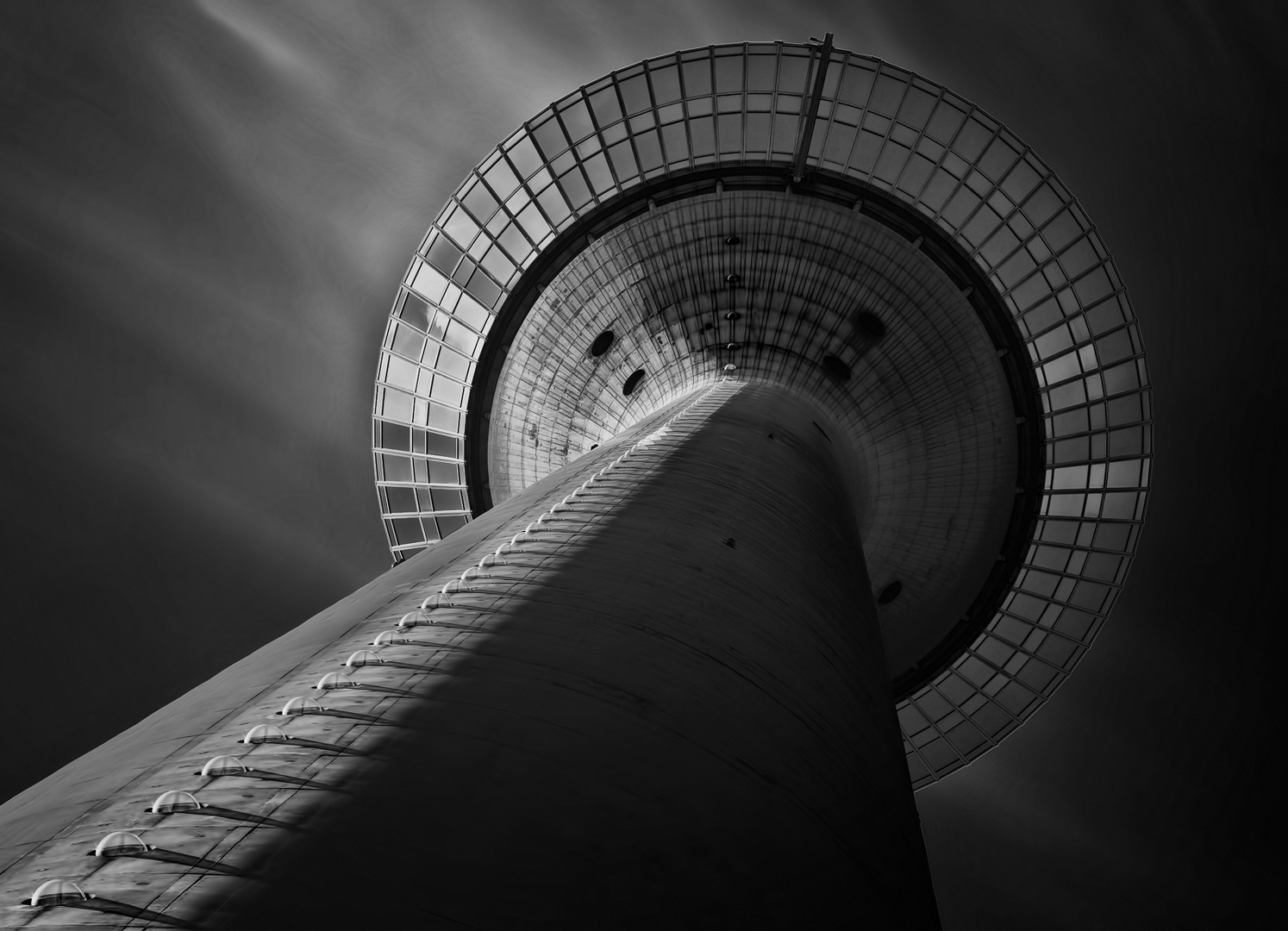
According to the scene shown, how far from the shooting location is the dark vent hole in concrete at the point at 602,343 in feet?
69.6

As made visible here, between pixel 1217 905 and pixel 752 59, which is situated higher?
pixel 752 59

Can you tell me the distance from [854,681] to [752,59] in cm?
1904

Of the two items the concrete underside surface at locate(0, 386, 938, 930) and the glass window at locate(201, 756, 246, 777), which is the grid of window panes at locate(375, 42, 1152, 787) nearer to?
the concrete underside surface at locate(0, 386, 938, 930)

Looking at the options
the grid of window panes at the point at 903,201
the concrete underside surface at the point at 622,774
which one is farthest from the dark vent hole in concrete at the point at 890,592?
the concrete underside surface at the point at 622,774

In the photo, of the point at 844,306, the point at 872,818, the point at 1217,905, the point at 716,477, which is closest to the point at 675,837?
the point at 872,818

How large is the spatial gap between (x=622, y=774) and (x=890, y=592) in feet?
66.2

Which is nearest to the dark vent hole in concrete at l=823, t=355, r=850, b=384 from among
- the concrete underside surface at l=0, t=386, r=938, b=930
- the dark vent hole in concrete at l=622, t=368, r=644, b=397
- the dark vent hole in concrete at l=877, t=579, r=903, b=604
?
the dark vent hole in concrete at l=622, t=368, r=644, b=397

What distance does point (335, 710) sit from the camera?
318 centimetres

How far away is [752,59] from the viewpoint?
2039cm

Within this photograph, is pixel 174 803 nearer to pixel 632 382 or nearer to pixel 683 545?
pixel 683 545

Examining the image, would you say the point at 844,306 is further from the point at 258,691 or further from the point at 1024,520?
the point at 258,691

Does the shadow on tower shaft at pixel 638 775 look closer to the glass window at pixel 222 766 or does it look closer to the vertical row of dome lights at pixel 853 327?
the glass window at pixel 222 766

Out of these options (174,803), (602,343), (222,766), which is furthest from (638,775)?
(602,343)

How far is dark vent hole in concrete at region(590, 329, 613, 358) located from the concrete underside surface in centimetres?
1511
